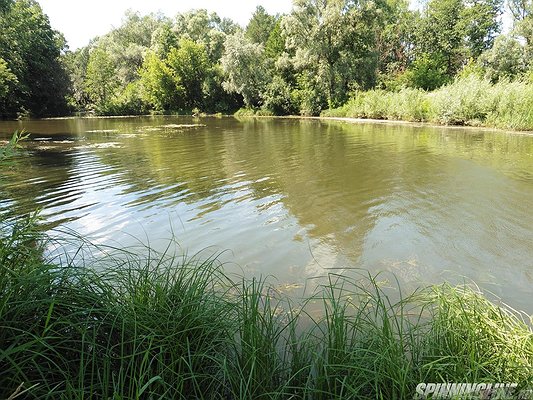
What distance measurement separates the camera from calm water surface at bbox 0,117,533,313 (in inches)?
189

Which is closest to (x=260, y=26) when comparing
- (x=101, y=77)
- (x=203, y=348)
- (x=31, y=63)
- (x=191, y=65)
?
(x=191, y=65)

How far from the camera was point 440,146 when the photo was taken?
1458 centimetres

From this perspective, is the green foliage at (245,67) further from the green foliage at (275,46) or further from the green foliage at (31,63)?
the green foliage at (31,63)

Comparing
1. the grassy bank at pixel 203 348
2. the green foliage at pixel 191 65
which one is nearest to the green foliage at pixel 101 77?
the green foliage at pixel 191 65

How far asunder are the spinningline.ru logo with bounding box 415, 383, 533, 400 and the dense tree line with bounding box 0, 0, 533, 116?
24.8 meters

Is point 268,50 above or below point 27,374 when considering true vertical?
above

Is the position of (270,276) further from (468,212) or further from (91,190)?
(91,190)

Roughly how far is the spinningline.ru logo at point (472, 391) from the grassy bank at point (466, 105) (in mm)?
19577

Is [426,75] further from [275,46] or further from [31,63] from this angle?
[31,63]

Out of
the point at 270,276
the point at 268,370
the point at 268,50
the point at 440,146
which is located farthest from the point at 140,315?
the point at 268,50

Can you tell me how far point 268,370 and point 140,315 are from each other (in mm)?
851

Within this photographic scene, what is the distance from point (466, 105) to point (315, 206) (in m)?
18.0

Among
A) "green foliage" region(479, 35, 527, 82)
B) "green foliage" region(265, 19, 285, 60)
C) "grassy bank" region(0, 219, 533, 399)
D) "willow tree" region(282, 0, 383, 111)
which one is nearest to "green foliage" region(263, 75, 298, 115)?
"willow tree" region(282, 0, 383, 111)

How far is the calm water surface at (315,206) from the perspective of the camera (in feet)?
15.8
